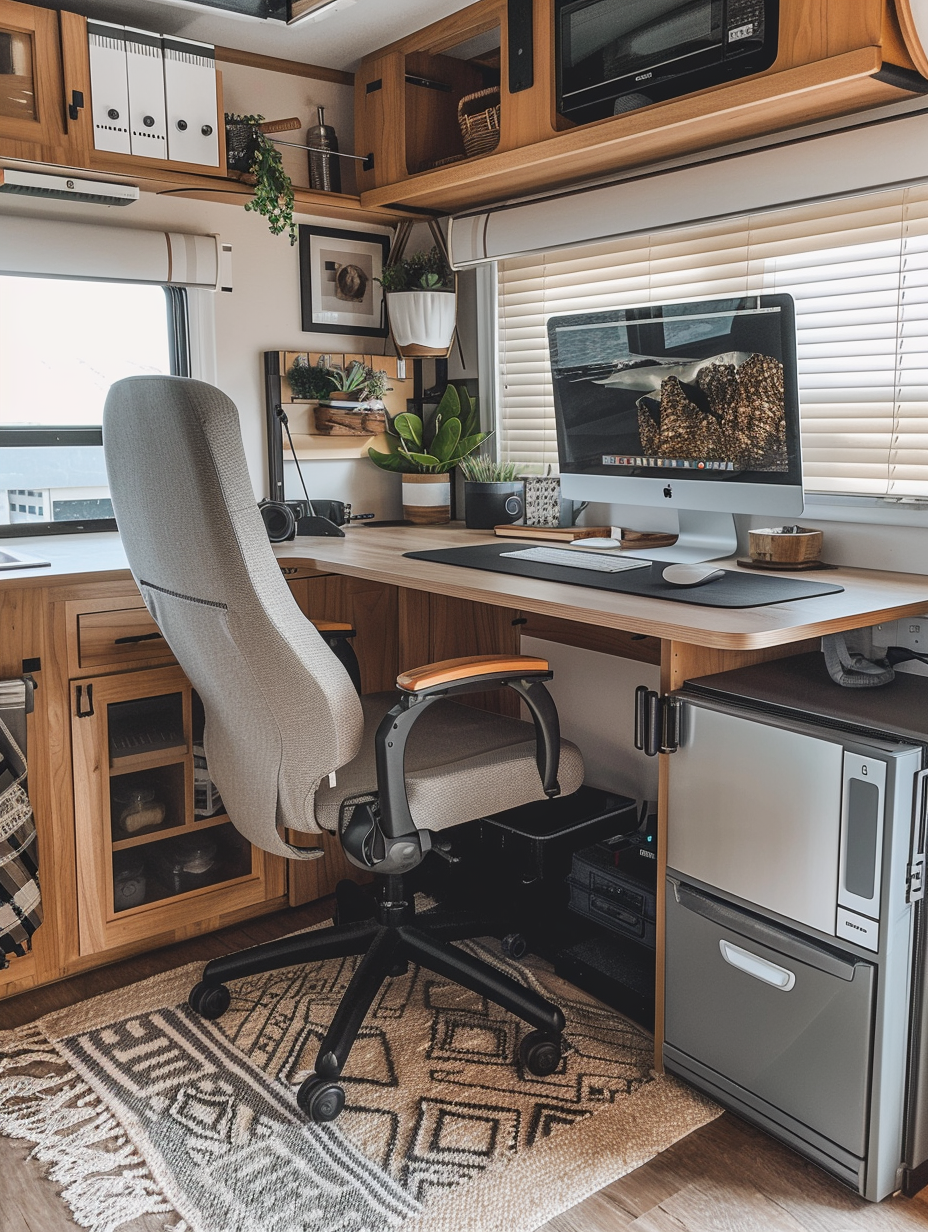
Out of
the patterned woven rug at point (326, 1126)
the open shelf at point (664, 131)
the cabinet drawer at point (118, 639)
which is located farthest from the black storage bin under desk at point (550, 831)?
the open shelf at point (664, 131)

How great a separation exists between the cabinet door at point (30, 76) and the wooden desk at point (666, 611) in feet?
3.43

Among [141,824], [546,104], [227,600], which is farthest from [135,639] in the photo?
[546,104]

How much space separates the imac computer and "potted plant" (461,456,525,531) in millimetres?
286

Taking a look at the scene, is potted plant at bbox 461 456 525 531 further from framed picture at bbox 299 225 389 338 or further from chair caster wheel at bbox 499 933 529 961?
chair caster wheel at bbox 499 933 529 961

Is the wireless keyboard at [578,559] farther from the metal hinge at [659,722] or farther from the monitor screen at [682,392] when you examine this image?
the metal hinge at [659,722]

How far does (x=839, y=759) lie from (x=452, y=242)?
1865 millimetres

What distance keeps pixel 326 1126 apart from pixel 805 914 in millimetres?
863

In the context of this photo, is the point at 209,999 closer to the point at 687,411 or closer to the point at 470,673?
the point at 470,673

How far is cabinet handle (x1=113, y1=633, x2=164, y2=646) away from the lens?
2.15 m

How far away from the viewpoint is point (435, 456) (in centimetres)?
291

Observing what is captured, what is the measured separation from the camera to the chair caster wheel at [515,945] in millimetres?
2217

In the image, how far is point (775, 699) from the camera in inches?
64.9

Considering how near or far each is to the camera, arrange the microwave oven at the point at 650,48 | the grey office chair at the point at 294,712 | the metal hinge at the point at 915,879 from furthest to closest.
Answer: the microwave oven at the point at 650,48, the grey office chair at the point at 294,712, the metal hinge at the point at 915,879

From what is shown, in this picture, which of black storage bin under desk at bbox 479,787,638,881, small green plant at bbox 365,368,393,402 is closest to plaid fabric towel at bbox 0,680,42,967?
black storage bin under desk at bbox 479,787,638,881
